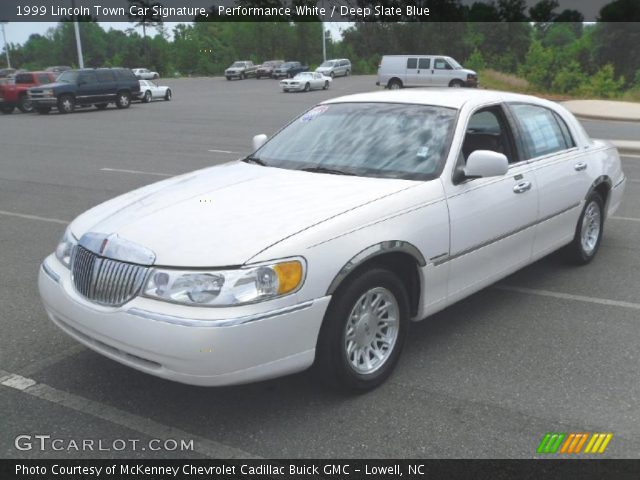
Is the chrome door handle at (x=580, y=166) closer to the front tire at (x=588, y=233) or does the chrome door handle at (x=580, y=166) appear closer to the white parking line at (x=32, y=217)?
the front tire at (x=588, y=233)

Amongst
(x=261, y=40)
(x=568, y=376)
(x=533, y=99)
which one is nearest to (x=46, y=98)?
(x=533, y=99)

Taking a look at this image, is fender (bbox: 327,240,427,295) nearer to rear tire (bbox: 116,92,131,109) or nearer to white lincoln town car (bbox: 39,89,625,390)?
white lincoln town car (bbox: 39,89,625,390)

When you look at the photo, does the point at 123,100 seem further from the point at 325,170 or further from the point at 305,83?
the point at 325,170

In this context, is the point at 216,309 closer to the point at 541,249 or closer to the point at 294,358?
the point at 294,358

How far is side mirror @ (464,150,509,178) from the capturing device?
4180 millimetres

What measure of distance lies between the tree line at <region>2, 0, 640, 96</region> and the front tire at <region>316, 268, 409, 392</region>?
48316 millimetres

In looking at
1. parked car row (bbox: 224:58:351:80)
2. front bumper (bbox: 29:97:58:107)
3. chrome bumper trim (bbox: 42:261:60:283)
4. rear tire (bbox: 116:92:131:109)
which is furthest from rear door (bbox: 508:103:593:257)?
parked car row (bbox: 224:58:351:80)

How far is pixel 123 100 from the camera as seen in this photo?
30516mm

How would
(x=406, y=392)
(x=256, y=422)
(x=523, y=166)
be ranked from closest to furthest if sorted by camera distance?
(x=256, y=422)
(x=406, y=392)
(x=523, y=166)

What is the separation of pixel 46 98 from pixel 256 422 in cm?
2692

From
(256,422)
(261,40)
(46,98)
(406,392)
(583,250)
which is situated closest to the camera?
(256,422)

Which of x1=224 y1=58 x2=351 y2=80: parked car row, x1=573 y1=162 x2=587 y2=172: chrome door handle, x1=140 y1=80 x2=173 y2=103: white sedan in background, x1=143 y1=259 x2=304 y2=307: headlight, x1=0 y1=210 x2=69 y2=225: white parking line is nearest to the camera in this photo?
x1=143 y1=259 x2=304 y2=307: headlight

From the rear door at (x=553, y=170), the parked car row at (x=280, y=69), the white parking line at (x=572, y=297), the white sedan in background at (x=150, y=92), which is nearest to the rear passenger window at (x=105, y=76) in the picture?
the white sedan in background at (x=150, y=92)

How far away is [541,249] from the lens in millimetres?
5250
